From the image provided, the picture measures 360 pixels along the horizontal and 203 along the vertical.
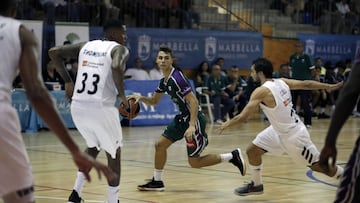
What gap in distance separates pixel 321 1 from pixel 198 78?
26.8 ft

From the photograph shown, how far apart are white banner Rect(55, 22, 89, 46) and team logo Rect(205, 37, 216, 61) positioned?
4452 mm

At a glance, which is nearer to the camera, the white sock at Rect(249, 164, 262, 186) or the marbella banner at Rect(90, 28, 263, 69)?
the white sock at Rect(249, 164, 262, 186)

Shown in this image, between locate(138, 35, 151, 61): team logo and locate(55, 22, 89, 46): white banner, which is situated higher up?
locate(55, 22, 89, 46): white banner

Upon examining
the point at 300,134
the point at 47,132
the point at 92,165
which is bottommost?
the point at 47,132

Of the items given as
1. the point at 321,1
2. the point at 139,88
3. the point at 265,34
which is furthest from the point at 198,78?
the point at 321,1

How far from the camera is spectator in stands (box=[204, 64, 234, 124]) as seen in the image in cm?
1980

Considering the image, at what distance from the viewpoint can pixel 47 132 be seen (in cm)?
1706

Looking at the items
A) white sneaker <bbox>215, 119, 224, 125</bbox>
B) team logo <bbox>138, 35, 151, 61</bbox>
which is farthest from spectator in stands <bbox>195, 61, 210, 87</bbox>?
team logo <bbox>138, 35, 151, 61</bbox>

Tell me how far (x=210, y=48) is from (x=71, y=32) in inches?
197

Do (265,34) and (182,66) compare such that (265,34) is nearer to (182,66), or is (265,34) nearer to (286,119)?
(182,66)

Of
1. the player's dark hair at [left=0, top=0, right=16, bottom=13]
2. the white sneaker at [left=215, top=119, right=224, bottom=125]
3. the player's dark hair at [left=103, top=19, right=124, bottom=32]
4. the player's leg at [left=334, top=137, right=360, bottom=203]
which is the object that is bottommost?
the white sneaker at [left=215, top=119, right=224, bottom=125]

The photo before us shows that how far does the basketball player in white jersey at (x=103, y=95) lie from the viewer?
726 cm

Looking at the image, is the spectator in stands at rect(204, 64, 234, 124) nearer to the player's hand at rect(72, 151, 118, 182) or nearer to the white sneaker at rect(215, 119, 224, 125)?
the white sneaker at rect(215, 119, 224, 125)

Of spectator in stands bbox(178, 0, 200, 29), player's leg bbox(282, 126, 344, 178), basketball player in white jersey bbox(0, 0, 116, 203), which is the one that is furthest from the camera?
spectator in stands bbox(178, 0, 200, 29)
